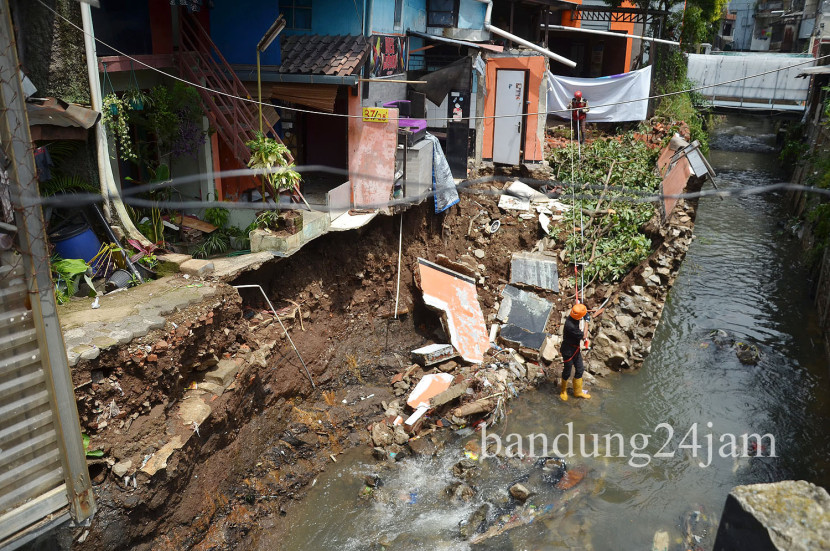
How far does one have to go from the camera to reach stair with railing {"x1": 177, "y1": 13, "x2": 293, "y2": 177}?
1082 cm

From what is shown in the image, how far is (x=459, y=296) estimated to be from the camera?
1256 centimetres

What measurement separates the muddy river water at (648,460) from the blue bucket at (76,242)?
4.62 m

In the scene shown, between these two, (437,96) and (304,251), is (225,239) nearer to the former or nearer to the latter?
(304,251)

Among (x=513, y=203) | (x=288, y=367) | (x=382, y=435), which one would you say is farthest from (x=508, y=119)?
(x=382, y=435)

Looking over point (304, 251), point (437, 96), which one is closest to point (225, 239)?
point (304, 251)

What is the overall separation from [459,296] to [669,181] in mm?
6306

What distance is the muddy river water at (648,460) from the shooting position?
838cm

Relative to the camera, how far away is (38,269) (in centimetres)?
555

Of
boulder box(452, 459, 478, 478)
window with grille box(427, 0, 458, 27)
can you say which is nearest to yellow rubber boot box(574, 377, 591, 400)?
boulder box(452, 459, 478, 478)

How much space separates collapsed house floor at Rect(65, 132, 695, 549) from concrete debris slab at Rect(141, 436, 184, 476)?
1cm

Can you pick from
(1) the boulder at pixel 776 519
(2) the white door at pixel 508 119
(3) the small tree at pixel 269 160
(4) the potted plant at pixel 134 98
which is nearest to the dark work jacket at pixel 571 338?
(3) the small tree at pixel 269 160

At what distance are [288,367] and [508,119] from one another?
9.96m

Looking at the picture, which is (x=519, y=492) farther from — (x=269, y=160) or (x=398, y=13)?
(x=398, y=13)

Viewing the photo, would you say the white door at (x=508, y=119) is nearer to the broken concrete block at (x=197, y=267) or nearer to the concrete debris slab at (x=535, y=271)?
the concrete debris slab at (x=535, y=271)
